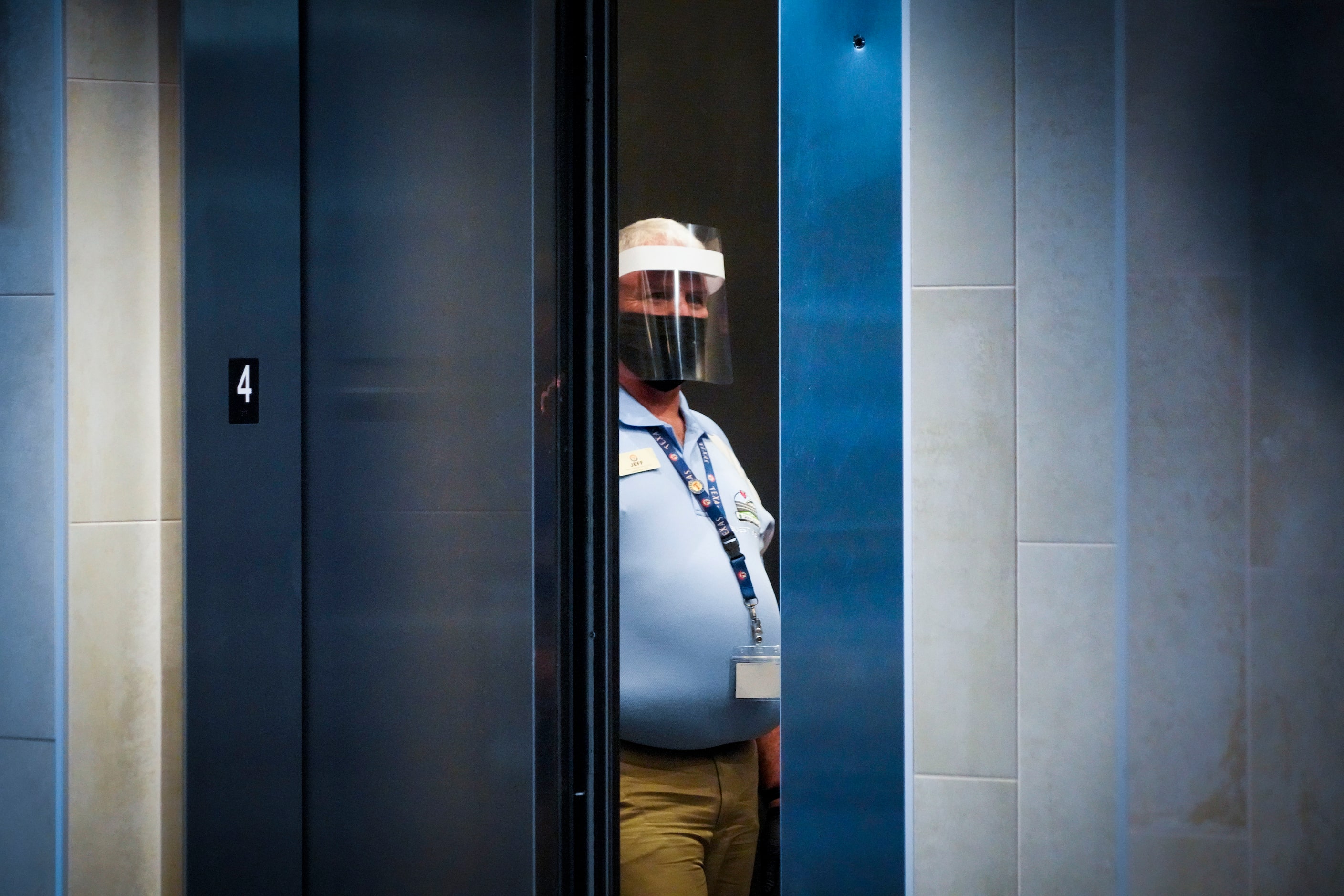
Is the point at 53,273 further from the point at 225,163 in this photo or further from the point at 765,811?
the point at 765,811

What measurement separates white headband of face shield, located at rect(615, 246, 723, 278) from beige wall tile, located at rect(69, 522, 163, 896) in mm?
924

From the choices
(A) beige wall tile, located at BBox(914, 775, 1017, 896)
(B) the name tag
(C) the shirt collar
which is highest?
(C) the shirt collar

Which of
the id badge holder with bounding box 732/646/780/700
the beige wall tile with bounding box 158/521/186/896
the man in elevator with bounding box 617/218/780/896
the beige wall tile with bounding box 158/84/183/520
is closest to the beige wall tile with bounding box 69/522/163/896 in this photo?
the beige wall tile with bounding box 158/521/186/896

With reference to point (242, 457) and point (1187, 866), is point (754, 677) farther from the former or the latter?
point (1187, 866)

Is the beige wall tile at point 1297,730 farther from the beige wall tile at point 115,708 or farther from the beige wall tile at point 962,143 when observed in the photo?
the beige wall tile at point 115,708

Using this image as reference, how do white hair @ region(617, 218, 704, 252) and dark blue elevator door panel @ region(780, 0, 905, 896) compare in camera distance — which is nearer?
dark blue elevator door panel @ region(780, 0, 905, 896)

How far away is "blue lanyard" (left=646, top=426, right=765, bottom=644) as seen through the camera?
59.7 inches

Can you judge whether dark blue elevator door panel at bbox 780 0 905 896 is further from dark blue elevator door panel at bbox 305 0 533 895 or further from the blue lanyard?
the blue lanyard

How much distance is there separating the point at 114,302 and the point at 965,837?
3.43ft

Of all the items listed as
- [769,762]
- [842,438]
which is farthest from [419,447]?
[769,762]

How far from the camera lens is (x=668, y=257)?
5.54 feet

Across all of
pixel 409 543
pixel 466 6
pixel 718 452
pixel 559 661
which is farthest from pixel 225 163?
pixel 718 452

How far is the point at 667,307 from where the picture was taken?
5.57ft

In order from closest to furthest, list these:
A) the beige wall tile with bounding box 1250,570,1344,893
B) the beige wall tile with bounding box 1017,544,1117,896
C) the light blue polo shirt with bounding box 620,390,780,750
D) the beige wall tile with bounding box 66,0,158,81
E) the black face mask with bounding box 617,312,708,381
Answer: the beige wall tile with bounding box 1250,570,1344,893
the beige wall tile with bounding box 1017,544,1117,896
the beige wall tile with bounding box 66,0,158,81
the light blue polo shirt with bounding box 620,390,780,750
the black face mask with bounding box 617,312,708,381
